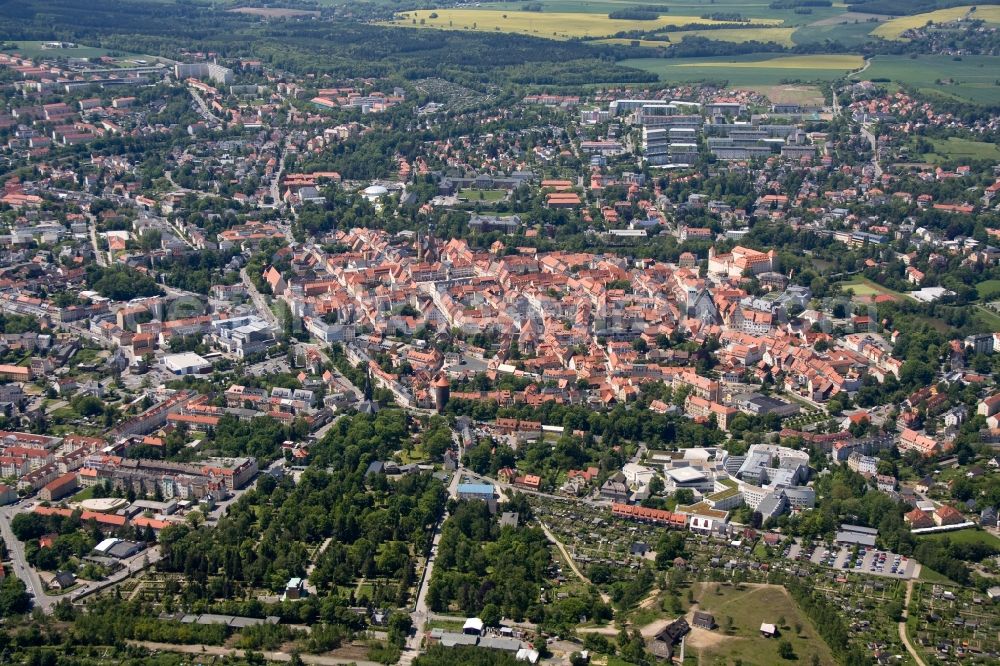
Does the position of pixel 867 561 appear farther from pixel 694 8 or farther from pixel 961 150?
pixel 694 8

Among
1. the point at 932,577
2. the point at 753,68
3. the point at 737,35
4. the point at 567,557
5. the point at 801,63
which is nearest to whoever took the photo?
the point at 932,577

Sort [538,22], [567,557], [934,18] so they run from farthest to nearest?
[538,22]
[934,18]
[567,557]

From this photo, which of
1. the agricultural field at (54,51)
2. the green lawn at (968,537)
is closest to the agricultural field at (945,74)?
the agricultural field at (54,51)

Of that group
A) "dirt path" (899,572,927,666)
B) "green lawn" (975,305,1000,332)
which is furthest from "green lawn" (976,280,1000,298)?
"dirt path" (899,572,927,666)

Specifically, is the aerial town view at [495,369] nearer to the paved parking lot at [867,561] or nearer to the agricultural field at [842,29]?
the paved parking lot at [867,561]

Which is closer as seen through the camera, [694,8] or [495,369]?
[495,369]

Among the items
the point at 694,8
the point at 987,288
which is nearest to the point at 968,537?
the point at 987,288

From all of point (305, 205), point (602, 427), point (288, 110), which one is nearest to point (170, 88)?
point (288, 110)
